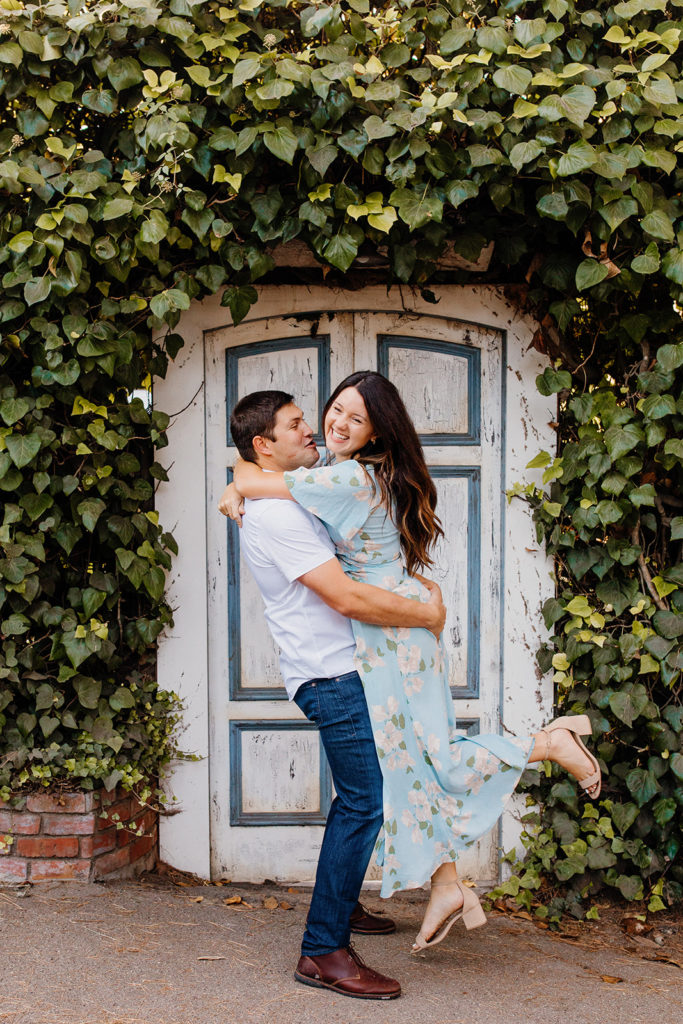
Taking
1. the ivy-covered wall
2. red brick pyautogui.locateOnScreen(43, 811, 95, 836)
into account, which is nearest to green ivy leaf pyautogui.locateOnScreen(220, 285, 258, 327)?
the ivy-covered wall

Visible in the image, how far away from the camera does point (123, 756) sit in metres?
3.25

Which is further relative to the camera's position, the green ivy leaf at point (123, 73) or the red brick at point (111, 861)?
the red brick at point (111, 861)

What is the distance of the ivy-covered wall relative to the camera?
2.85 m

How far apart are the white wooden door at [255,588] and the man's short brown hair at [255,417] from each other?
0.79 metres

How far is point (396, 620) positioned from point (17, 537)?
4.75 ft

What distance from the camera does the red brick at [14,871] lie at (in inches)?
124

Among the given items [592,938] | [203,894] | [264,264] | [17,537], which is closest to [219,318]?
[264,264]

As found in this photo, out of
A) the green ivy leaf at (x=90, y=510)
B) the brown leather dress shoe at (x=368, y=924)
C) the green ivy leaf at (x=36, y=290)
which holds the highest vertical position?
the green ivy leaf at (x=36, y=290)

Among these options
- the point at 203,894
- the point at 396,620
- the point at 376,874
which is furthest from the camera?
the point at 376,874

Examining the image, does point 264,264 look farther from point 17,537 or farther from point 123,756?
point 123,756

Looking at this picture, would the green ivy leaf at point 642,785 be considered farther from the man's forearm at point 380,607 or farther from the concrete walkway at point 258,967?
the man's forearm at point 380,607

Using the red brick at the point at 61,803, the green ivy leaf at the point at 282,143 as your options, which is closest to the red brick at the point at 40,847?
the red brick at the point at 61,803

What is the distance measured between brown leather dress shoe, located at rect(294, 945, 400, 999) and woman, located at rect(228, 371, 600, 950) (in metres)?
0.16

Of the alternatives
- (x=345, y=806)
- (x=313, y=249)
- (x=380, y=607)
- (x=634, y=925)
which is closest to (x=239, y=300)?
(x=313, y=249)
